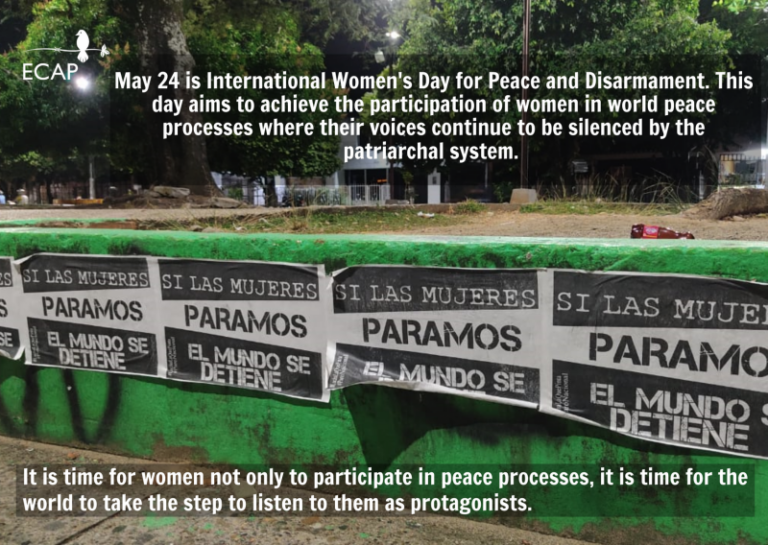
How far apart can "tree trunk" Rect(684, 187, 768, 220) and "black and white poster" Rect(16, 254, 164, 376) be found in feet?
27.6

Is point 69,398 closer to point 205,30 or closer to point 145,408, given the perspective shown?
point 145,408

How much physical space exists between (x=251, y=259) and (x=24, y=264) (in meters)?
1.44

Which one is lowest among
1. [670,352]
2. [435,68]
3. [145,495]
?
[145,495]

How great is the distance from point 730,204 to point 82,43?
62.6 feet

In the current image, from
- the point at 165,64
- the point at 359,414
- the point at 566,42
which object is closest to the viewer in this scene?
the point at 359,414

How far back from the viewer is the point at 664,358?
2236 millimetres

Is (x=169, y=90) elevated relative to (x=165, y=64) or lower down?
lower down

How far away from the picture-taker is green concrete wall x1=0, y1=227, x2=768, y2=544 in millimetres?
2291

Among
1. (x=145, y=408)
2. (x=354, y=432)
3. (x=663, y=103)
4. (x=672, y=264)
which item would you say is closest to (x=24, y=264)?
(x=145, y=408)

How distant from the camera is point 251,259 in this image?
9.48 ft

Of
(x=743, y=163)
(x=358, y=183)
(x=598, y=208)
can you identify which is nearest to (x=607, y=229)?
(x=598, y=208)

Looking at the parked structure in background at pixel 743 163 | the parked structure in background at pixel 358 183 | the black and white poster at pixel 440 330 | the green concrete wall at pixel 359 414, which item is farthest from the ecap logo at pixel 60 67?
the parked structure in background at pixel 743 163

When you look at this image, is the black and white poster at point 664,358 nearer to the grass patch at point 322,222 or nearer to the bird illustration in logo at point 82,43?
the grass patch at point 322,222

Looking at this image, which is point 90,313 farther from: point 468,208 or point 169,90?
point 169,90
